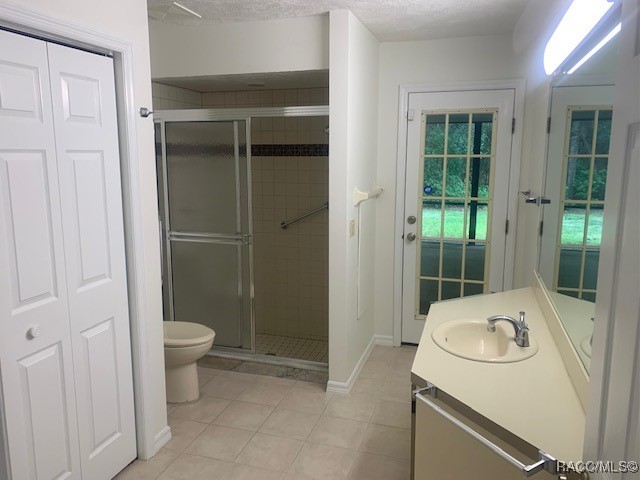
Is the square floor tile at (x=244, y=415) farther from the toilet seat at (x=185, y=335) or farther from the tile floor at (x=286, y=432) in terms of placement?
the toilet seat at (x=185, y=335)

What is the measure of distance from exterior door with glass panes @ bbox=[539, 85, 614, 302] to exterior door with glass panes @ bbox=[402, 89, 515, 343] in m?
1.11

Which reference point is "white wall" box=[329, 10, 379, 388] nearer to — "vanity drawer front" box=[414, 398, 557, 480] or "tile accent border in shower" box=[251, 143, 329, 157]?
"tile accent border in shower" box=[251, 143, 329, 157]

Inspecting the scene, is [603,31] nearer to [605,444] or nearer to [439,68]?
[605,444]

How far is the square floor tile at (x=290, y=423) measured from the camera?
9.17ft

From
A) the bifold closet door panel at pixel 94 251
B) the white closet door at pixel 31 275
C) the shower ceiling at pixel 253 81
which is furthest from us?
the shower ceiling at pixel 253 81

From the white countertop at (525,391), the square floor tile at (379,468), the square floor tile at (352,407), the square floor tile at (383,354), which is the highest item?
the white countertop at (525,391)

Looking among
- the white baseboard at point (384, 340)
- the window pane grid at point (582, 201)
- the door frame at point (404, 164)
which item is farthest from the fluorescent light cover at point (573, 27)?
the white baseboard at point (384, 340)

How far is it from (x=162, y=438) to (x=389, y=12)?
2.67m

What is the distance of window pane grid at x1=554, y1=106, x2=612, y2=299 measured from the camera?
1.56 metres

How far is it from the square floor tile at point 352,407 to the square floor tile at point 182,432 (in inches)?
29.5

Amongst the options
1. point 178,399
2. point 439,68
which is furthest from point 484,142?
point 178,399

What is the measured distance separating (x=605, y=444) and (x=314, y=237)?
3705 mm

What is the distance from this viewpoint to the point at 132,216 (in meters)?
2.31

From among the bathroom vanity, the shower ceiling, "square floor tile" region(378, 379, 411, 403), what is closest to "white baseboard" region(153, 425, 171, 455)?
"square floor tile" region(378, 379, 411, 403)
